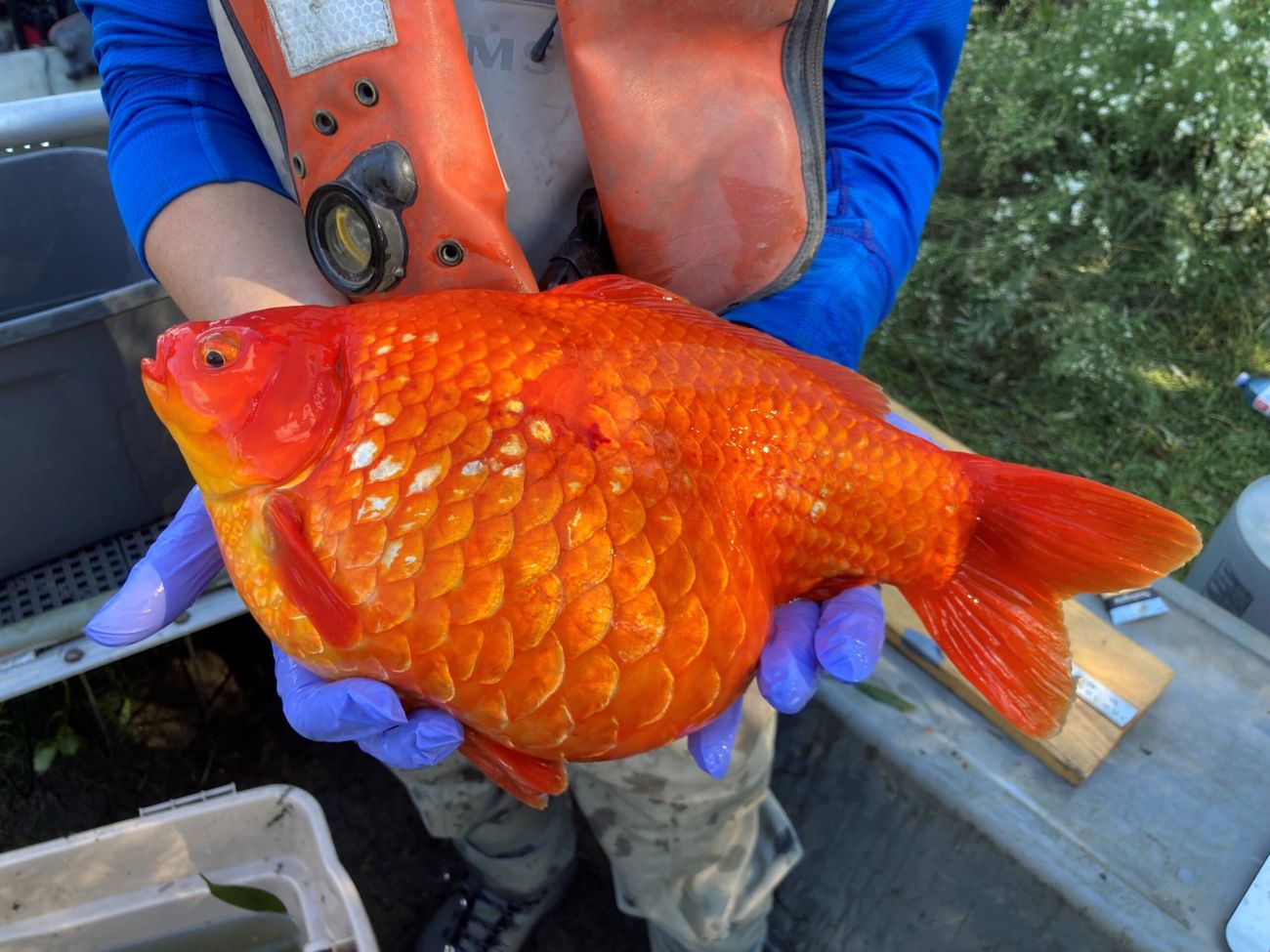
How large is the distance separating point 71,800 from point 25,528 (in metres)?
0.68

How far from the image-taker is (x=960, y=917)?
1.69 meters

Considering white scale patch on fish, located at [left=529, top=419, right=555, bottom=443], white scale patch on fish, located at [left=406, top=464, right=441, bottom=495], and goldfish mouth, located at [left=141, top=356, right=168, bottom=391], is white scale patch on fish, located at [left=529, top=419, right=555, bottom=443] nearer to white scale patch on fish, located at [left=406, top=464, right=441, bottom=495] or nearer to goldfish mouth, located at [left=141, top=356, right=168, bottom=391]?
white scale patch on fish, located at [left=406, top=464, right=441, bottom=495]

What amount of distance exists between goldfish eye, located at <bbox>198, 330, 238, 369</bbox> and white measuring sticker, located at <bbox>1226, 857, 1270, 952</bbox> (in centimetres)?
164

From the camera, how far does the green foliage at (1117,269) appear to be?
9.70ft

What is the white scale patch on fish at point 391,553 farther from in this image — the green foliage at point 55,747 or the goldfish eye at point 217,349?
the green foliage at point 55,747

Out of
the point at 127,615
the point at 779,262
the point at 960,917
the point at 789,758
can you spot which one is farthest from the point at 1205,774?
the point at 127,615

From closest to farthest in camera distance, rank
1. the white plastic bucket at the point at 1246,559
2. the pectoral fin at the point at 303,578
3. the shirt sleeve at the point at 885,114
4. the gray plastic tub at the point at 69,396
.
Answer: the pectoral fin at the point at 303,578
the shirt sleeve at the point at 885,114
the gray plastic tub at the point at 69,396
the white plastic bucket at the point at 1246,559

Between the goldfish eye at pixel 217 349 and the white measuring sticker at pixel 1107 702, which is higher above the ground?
the goldfish eye at pixel 217 349

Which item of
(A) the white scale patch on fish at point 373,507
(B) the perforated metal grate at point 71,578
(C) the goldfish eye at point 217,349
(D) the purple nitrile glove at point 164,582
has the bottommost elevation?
(B) the perforated metal grate at point 71,578

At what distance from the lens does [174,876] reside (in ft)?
5.01

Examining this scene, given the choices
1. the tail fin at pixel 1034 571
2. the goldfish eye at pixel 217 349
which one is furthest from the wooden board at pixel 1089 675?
the goldfish eye at pixel 217 349

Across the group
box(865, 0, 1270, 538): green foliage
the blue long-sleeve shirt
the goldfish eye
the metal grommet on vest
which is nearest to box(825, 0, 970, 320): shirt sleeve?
the blue long-sleeve shirt

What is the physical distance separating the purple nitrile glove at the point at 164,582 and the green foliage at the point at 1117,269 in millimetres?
2364

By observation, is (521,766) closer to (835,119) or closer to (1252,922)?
(835,119)
